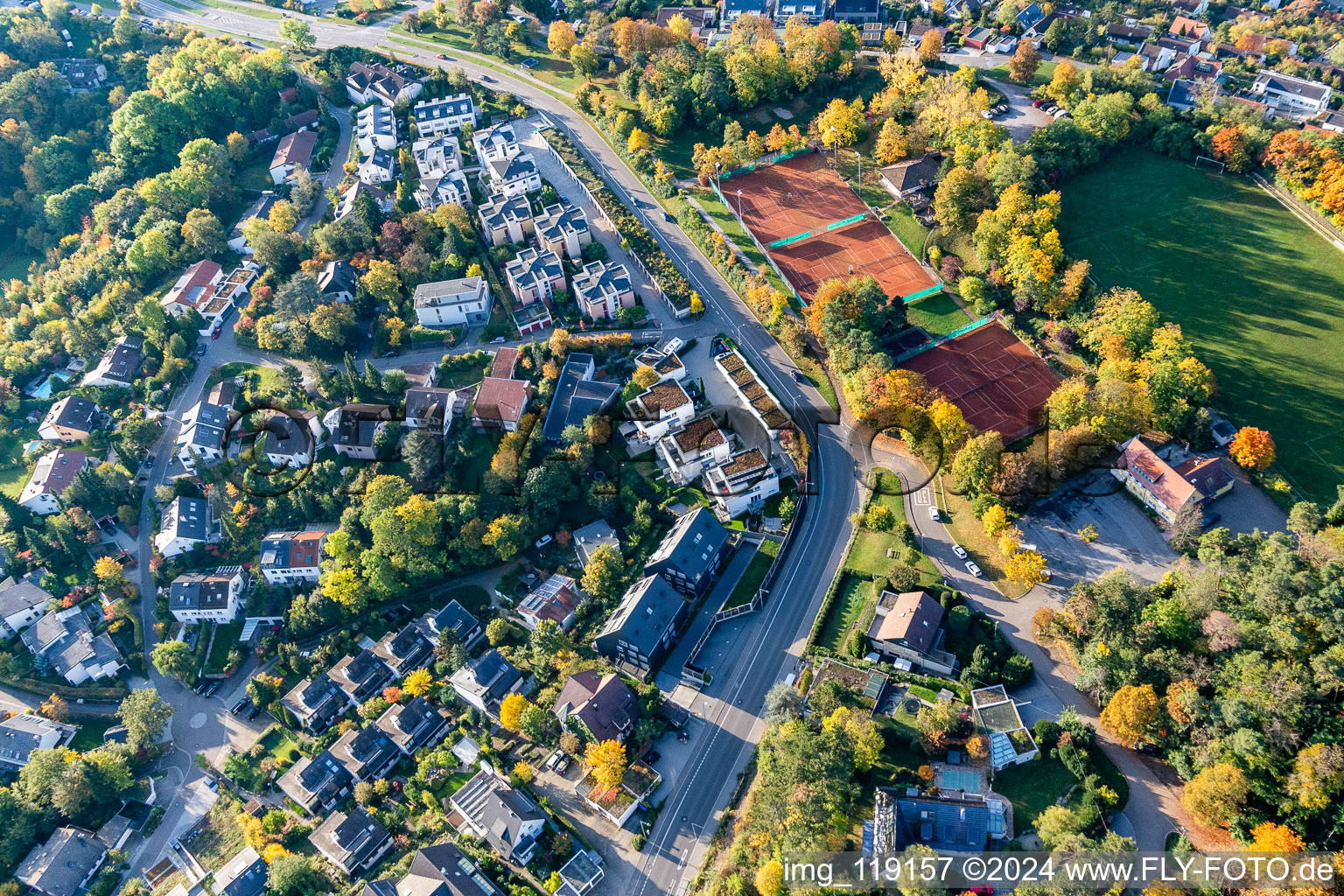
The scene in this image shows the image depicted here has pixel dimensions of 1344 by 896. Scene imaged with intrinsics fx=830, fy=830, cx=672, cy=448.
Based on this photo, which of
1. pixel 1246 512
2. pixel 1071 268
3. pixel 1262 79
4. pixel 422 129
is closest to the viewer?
pixel 1246 512

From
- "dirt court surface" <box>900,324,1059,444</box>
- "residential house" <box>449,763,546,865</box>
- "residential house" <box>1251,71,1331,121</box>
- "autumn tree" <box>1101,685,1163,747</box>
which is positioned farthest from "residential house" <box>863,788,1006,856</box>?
"residential house" <box>1251,71,1331,121</box>

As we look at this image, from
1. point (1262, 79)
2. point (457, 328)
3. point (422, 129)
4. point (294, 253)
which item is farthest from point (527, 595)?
point (1262, 79)

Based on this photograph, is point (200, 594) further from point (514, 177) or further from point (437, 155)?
point (437, 155)

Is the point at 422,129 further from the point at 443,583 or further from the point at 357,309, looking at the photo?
the point at 443,583

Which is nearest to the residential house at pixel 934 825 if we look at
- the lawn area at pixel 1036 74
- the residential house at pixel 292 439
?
the residential house at pixel 292 439

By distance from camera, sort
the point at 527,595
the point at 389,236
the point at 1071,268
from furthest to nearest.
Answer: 1. the point at 389,236
2. the point at 1071,268
3. the point at 527,595

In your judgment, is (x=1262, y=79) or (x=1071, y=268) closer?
(x=1071, y=268)
